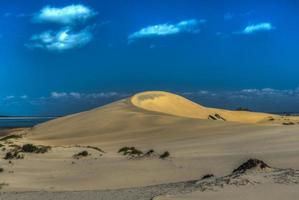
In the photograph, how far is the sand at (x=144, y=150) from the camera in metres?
19.0

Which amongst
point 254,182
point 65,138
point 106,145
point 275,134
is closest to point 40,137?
point 65,138

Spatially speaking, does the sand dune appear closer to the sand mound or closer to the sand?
the sand mound

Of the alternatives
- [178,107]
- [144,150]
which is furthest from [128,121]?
[178,107]

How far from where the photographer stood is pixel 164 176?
20094 millimetres

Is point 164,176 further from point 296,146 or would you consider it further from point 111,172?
point 296,146

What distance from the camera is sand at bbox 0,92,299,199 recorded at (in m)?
19.0

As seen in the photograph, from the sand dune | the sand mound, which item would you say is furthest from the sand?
the sand mound

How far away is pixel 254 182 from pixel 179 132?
26100 mm

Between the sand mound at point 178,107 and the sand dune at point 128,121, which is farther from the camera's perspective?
the sand mound at point 178,107

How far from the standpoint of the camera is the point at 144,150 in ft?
104

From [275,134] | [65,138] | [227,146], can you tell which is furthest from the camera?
[65,138]

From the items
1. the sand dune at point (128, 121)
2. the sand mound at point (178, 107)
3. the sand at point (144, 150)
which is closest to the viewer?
the sand at point (144, 150)

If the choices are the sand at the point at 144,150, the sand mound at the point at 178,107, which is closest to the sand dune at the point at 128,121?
the sand mound at the point at 178,107

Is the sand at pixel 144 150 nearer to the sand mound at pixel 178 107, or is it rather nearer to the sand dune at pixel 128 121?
the sand dune at pixel 128 121
